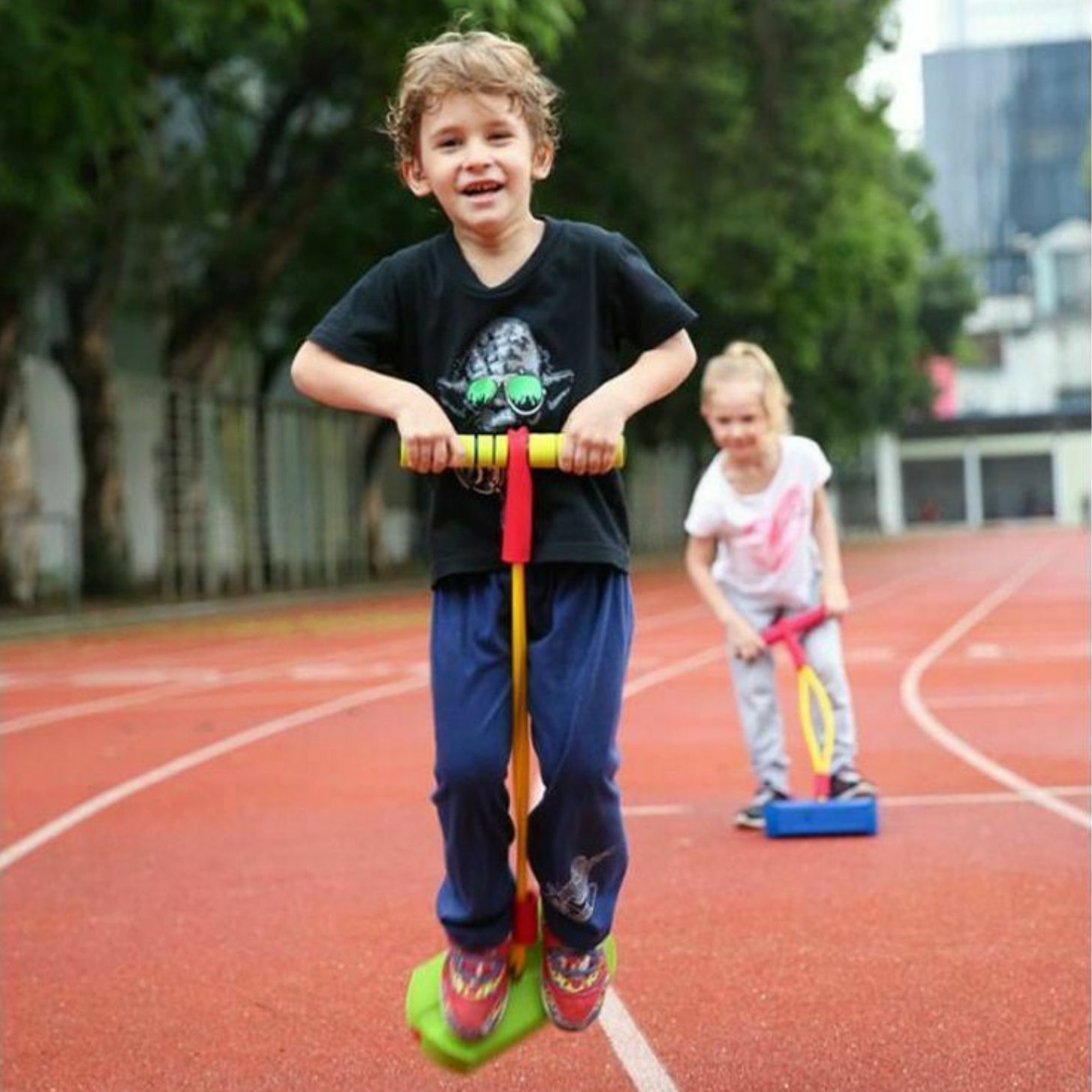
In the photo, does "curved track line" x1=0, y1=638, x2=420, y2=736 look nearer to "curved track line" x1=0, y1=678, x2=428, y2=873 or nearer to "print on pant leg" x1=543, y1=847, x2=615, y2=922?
"curved track line" x1=0, y1=678, x2=428, y2=873

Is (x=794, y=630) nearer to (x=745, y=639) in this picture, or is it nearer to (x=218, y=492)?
(x=745, y=639)

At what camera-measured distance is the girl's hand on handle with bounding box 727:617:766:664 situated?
22.6 ft

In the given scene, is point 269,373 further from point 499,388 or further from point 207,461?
point 499,388

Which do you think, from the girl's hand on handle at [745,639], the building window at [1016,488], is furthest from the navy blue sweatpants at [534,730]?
the building window at [1016,488]

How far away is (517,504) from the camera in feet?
11.0

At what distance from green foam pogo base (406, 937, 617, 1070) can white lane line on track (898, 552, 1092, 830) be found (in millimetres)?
3894

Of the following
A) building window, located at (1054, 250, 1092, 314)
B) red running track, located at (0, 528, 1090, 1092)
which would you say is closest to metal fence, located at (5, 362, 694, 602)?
red running track, located at (0, 528, 1090, 1092)

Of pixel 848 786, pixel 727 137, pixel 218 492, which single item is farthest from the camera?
pixel 218 492

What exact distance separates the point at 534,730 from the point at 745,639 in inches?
139

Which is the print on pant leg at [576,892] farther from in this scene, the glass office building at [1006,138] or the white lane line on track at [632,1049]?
the glass office building at [1006,138]

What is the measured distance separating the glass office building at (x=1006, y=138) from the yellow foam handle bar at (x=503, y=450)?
12460cm

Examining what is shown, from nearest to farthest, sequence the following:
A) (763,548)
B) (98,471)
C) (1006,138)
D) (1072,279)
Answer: (763,548)
(98,471)
(1072,279)
(1006,138)

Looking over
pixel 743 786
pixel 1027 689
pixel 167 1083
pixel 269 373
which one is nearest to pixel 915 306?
pixel 269 373

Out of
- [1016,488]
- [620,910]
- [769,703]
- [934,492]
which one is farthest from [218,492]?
[1016,488]
